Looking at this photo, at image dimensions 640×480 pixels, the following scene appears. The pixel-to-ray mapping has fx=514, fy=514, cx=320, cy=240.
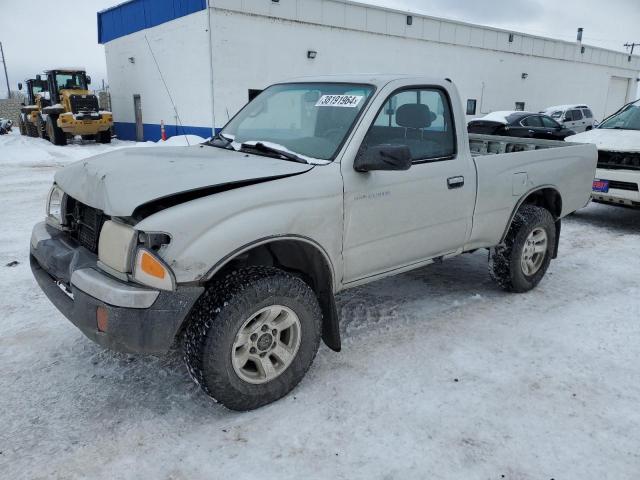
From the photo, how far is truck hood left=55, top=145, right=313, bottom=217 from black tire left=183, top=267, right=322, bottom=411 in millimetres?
529

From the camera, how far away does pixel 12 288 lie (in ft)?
15.4

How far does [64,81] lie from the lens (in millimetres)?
21219

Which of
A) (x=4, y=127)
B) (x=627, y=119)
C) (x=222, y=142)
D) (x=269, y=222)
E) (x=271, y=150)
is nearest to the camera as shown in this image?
(x=269, y=222)

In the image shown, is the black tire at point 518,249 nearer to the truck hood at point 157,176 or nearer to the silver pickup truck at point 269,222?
the silver pickup truck at point 269,222

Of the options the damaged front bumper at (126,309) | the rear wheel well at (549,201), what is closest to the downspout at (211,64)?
the rear wheel well at (549,201)

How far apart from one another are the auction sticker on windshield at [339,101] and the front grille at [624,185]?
510cm

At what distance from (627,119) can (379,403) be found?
7291 millimetres

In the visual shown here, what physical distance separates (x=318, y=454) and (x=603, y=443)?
1.50 metres

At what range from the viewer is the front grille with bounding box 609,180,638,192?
6789mm

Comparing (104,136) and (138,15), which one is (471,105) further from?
(104,136)

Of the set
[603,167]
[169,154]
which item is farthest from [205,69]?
[169,154]

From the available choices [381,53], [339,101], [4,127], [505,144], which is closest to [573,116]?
[381,53]

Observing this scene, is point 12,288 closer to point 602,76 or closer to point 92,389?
point 92,389

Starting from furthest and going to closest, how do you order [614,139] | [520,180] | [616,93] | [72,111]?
[616,93] → [72,111] → [614,139] → [520,180]
